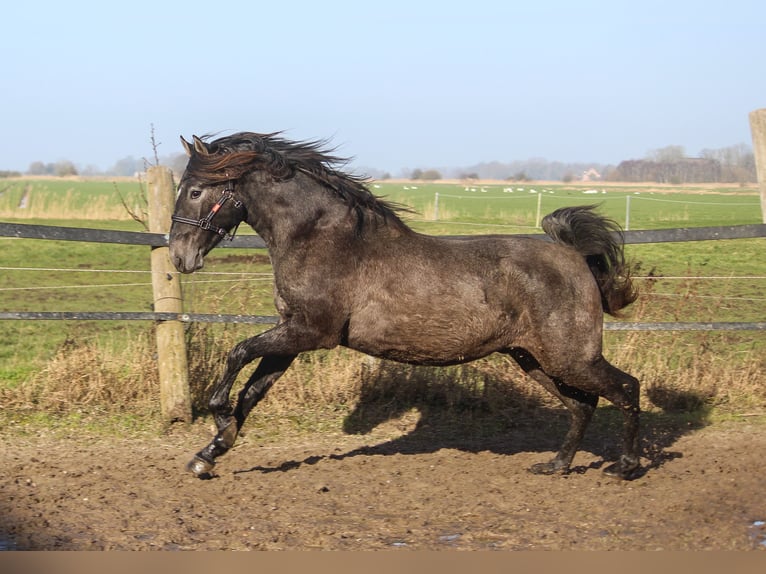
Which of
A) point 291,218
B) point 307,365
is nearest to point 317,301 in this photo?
point 291,218

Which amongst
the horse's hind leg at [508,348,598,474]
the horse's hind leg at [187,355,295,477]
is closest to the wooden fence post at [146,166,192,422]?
the horse's hind leg at [187,355,295,477]

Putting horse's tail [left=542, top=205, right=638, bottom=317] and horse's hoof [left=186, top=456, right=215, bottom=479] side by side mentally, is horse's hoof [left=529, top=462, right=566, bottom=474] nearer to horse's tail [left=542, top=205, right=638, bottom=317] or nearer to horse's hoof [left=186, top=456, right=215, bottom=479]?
horse's tail [left=542, top=205, right=638, bottom=317]

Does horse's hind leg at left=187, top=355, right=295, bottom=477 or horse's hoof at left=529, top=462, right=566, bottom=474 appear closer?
horse's hind leg at left=187, top=355, right=295, bottom=477

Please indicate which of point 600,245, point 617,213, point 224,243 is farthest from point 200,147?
point 617,213

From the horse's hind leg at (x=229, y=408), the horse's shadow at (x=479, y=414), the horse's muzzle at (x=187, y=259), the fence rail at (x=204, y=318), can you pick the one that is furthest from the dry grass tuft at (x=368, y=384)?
the horse's muzzle at (x=187, y=259)

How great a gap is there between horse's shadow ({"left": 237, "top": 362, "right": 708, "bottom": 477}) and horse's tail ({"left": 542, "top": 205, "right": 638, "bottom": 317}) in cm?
138

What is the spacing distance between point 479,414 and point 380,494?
7.74 ft

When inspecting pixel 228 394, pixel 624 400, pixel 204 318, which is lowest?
pixel 624 400

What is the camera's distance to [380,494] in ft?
19.0

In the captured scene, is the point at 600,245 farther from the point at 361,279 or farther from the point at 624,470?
the point at 361,279

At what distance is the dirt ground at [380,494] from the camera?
15.8ft

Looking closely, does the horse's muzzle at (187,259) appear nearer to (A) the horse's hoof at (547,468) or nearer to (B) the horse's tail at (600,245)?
(B) the horse's tail at (600,245)

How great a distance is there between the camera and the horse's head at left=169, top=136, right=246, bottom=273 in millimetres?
5871

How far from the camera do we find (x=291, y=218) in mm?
5883
